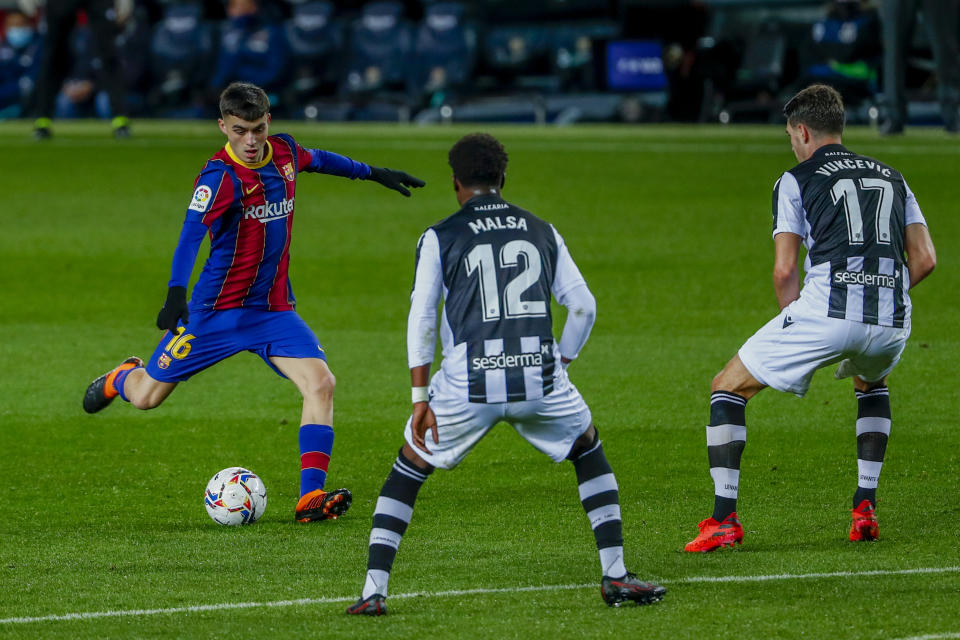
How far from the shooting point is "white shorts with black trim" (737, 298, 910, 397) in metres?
6.61

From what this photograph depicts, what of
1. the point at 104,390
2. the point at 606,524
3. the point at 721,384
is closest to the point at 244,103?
the point at 104,390

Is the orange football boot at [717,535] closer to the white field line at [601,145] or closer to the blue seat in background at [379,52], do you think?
the white field line at [601,145]

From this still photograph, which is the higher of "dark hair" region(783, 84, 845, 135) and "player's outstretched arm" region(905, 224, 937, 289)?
"dark hair" region(783, 84, 845, 135)

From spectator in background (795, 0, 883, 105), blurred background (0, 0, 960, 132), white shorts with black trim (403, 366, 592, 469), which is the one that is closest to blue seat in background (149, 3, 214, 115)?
blurred background (0, 0, 960, 132)

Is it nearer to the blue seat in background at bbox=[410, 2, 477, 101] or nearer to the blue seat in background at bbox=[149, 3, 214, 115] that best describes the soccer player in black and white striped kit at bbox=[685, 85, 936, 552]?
the blue seat in background at bbox=[410, 2, 477, 101]

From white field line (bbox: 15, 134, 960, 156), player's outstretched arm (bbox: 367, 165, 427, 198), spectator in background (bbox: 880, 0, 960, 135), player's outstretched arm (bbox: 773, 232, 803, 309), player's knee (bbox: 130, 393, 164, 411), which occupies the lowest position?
player's knee (bbox: 130, 393, 164, 411)

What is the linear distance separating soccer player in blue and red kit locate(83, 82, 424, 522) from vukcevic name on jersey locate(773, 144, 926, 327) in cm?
249

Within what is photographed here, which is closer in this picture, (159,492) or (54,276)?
(159,492)

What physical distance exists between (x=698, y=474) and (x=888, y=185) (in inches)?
91.9

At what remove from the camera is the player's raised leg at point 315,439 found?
24.7 feet

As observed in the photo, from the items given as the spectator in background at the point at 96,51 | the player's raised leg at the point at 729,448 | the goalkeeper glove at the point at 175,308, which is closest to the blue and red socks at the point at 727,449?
the player's raised leg at the point at 729,448

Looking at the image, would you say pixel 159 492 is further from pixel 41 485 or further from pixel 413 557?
pixel 413 557

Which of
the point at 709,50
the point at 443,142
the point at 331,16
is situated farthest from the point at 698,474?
the point at 331,16

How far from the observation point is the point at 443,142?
24.5 m
